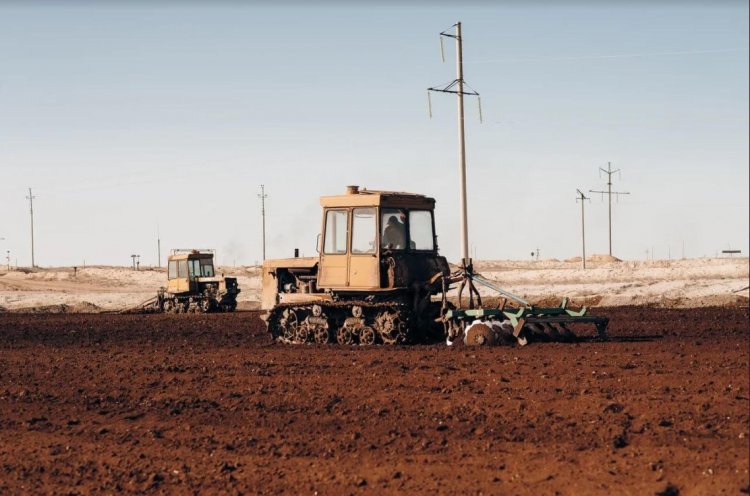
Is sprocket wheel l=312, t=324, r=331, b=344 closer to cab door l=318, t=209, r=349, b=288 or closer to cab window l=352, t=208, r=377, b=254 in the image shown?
cab door l=318, t=209, r=349, b=288

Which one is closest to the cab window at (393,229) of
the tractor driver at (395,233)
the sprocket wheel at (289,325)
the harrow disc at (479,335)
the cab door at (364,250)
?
the tractor driver at (395,233)

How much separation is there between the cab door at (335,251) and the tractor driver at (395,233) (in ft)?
2.94

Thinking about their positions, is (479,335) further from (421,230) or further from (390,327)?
(421,230)

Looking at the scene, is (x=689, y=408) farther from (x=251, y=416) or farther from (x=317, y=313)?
(x=317, y=313)

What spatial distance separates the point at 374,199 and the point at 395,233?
974mm

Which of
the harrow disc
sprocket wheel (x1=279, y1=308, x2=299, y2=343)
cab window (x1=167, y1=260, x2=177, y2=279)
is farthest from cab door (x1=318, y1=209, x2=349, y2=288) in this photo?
cab window (x1=167, y1=260, x2=177, y2=279)

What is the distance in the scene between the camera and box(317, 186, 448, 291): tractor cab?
22406 millimetres

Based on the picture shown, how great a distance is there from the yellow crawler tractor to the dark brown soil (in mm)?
1142

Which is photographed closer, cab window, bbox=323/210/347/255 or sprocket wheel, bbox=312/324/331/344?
cab window, bbox=323/210/347/255

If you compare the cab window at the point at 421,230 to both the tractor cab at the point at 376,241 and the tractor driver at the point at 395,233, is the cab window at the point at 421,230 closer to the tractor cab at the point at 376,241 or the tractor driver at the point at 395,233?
the tractor cab at the point at 376,241

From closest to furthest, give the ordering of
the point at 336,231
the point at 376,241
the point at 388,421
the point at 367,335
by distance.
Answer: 1. the point at 388,421
2. the point at 376,241
3. the point at 336,231
4. the point at 367,335

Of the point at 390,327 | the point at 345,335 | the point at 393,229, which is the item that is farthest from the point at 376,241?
the point at 345,335

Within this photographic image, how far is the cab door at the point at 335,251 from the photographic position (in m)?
22.8

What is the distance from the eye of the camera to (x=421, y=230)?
914 inches
